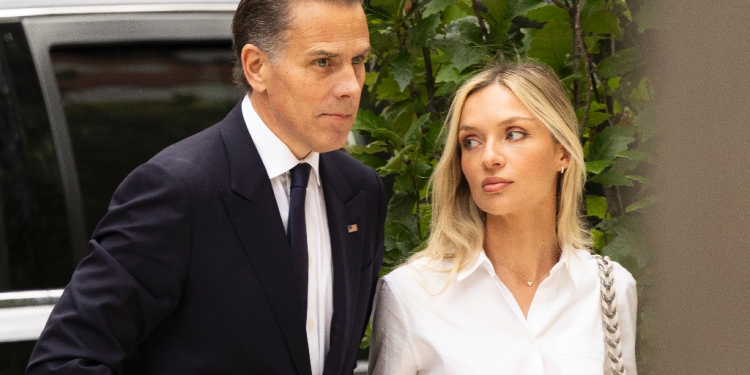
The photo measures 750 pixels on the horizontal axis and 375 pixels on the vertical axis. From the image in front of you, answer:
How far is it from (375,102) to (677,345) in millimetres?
2526

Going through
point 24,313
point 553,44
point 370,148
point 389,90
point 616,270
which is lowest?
point 24,313

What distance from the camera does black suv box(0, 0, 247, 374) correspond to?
7.71ft

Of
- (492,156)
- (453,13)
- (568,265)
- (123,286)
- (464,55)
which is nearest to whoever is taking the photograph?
(123,286)

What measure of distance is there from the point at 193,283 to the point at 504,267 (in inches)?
32.7

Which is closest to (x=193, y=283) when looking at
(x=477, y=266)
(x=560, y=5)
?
(x=477, y=266)

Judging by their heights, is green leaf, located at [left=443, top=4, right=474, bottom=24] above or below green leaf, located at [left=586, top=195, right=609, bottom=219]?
above

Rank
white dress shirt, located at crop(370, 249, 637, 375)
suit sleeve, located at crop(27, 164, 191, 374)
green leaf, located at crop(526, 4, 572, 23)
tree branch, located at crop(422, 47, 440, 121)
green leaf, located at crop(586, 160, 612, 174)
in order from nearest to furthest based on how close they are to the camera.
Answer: suit sleeve, located at crop(27, 164, 191, 374) → white dress shirt, located at crop(370, 249, 637, 375) → green leaf, located at crop(586, 160, 612, 174) → green leaf, located at crop(526, 4, 572, 23) → tree branch, located at crop(422, 47, 440, 121)

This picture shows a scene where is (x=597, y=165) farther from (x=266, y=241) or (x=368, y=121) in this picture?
(x=266, y=241)

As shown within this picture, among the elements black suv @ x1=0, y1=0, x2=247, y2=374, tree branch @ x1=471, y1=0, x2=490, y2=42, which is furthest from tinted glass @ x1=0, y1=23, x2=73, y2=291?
tree branch @ x1=471, y1=0, x2=490, y2=42

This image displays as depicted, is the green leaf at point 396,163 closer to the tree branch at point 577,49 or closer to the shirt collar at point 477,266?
the shirt collar at point 477,266

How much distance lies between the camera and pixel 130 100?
2.48 meters

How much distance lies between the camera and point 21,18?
2.38 m

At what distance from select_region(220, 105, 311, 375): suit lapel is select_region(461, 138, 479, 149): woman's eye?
22.0 inches

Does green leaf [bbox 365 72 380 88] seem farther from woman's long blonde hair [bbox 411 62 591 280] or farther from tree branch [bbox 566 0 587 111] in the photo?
tree branch [bbox 566 0 587 111]
